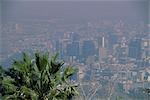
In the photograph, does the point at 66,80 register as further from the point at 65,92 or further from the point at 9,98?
the point at 9,98

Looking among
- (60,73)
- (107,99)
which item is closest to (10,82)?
(60,73)

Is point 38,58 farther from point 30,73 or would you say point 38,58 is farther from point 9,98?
point 9,98

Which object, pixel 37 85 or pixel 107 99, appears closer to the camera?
pixel 37 85

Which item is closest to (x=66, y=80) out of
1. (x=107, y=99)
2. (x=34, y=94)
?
(x=34, y=94)

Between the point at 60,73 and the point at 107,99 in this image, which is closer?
the point at 60,73

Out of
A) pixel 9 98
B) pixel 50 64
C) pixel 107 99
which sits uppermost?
pixel 50 64

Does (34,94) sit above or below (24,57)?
below
